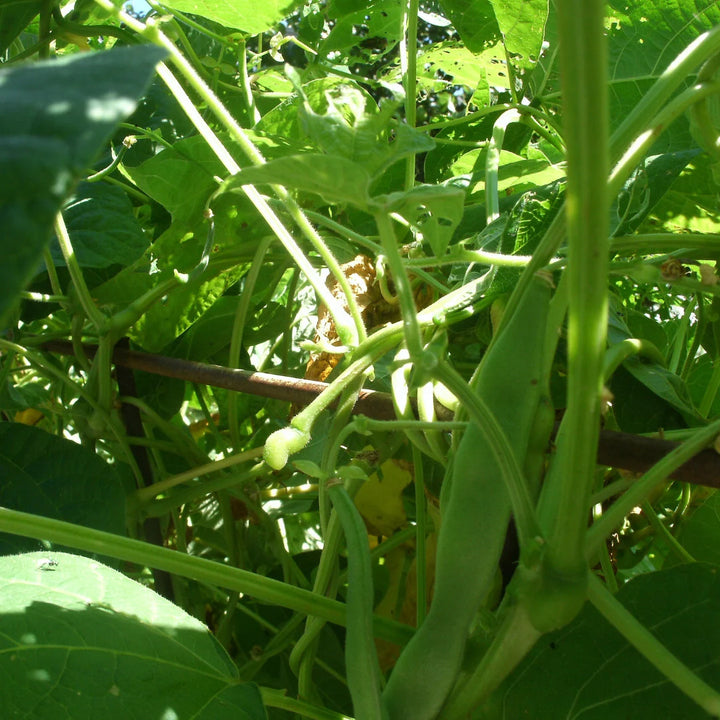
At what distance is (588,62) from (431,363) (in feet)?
0.44

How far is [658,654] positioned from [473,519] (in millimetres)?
96

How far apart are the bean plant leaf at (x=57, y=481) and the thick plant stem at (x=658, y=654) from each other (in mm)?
405

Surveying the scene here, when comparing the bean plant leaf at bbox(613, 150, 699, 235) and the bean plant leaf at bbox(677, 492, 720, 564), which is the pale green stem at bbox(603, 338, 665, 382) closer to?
the bean plant leaf at bbox(613, 150, 699, 235)

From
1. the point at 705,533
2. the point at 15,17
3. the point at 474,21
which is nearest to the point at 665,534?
the point at 705,533

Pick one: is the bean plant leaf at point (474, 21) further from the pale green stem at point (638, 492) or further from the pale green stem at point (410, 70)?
the pale green stem at point (638, 492)

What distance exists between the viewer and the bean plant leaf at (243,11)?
0.70 meters

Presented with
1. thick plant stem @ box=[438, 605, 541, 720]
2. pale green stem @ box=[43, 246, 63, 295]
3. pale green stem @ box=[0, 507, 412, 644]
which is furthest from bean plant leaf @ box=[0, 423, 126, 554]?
thick plant stem @ box=[438, 605, 541, 720]

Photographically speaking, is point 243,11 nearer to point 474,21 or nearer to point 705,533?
point 474,21

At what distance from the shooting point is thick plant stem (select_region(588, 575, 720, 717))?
325mm

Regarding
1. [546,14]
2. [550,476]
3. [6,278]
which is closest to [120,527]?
[550,476]

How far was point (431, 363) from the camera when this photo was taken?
32 cm

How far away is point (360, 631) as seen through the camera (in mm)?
386

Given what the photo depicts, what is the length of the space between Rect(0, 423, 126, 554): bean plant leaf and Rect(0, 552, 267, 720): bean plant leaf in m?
0.16

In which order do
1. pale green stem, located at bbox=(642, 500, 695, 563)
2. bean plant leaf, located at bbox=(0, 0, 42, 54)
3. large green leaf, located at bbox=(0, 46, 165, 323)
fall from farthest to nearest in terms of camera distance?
bean plant leaf, located at bbox=(0, 0, 42, 54)
pale green stem, located at bbox=(642, 500, 695, 563)
large green leaf, located at bbox=(0, 46, 165, 323)
